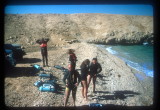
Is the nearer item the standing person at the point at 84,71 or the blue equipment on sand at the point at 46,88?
the standing person at the point at 84,71

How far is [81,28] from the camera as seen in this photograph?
1362 inches

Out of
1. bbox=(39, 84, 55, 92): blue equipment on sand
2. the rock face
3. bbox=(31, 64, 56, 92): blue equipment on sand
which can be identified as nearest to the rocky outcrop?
the rock face

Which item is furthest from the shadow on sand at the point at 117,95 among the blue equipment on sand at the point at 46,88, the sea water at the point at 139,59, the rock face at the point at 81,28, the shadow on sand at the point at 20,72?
the rock face at the point at 81,28

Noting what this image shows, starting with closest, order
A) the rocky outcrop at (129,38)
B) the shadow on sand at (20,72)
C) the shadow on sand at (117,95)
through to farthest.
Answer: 1. the shadow on sand at (117,95)
2. the shadow on sand at (20,72)
3. the rocky outcrop at (129,38)

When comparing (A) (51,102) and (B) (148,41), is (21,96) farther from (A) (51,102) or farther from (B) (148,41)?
(B) (148,41)

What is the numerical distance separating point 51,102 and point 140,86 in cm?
526

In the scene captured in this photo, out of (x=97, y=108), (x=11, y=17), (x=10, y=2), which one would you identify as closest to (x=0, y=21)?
(x=10, y=2)

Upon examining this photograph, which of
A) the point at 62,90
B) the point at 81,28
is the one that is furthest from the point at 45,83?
the point at 81,28

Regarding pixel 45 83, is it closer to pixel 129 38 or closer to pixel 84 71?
pixel 84 71

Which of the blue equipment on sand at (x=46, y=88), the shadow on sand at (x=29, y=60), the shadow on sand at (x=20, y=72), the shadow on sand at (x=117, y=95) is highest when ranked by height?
the shadow on sand at (x=29, y=60)

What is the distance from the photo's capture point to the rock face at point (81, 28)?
27016mm

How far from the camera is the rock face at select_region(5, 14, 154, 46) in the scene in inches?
1064

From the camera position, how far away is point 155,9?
7219 mm

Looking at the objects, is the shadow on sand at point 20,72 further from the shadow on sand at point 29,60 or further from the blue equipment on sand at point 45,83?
the shadow on sand at point 29,60
